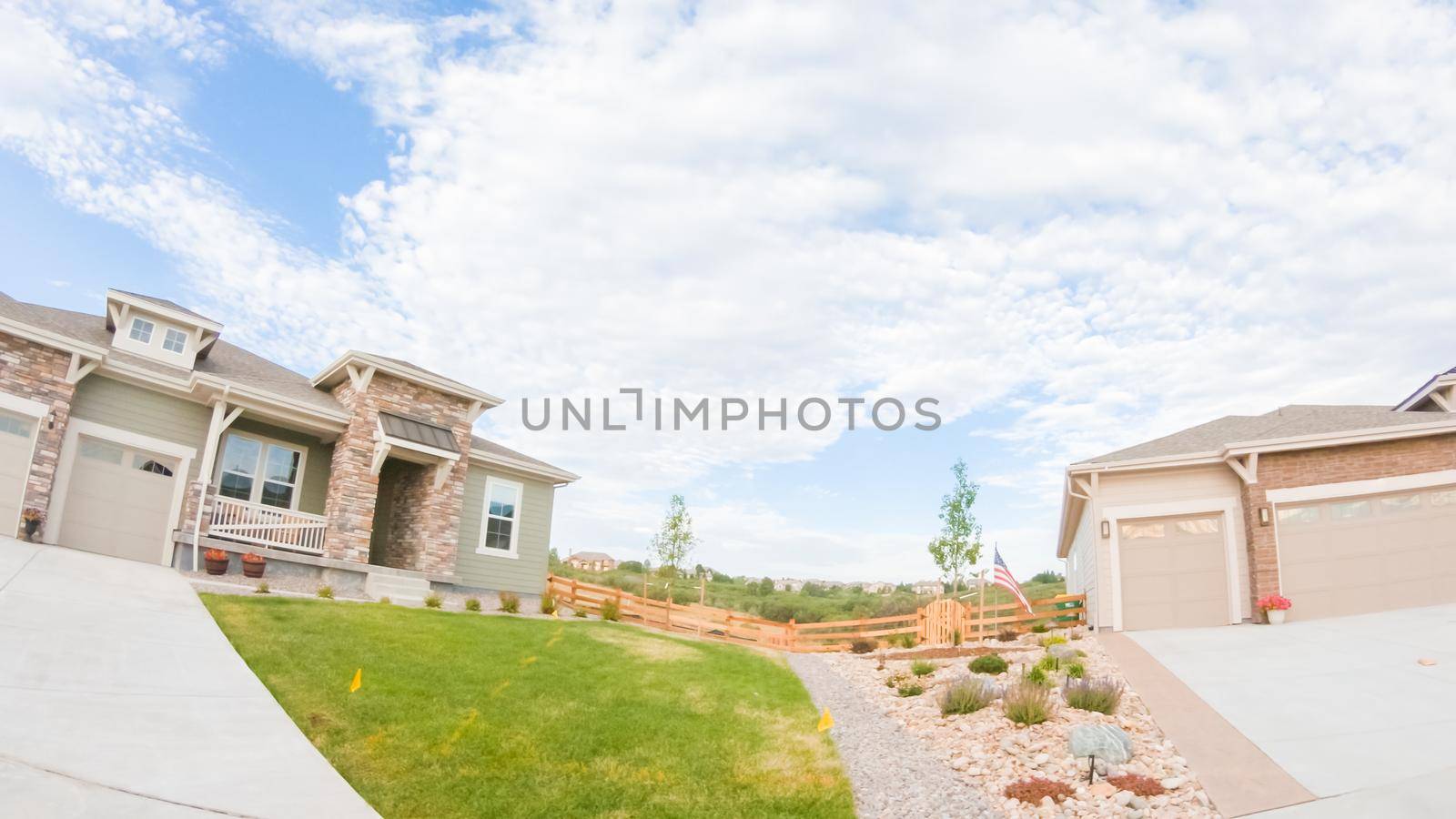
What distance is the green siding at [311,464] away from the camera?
61.8ft

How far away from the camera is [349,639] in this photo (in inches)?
448

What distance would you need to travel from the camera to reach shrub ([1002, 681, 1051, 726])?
30.8 ft

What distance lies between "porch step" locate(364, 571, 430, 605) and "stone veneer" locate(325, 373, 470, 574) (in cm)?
79

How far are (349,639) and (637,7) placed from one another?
1063cm

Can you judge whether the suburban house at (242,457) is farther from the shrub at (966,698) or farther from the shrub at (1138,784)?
the shrub at (1138,784)

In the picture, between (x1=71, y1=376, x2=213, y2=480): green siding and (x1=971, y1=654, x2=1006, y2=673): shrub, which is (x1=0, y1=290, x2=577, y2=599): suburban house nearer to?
(x1=71, y1=376, x2=213, y2=480): green siding

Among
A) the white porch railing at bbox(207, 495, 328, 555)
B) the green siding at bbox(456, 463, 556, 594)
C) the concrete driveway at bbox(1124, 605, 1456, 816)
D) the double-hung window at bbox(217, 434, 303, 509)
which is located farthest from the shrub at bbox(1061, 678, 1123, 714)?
the double-hung window at bbox(217, 434, 303, 509)

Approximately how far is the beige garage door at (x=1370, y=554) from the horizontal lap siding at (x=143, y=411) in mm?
22950

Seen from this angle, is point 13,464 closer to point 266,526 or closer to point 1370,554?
point 266,526

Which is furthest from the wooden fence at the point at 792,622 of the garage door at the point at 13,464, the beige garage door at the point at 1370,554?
the garage door at the point at 13,464

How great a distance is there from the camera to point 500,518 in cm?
2159

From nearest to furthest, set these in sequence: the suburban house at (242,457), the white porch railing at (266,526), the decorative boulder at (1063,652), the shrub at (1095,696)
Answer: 1. the shrub at (1095,696)
2. the decorative boulder at (1063,652)
3. the suburban house at (242,457)
4. the white porch railing at (266,526)

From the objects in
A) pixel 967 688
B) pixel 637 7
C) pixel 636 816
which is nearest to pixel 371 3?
pixel 637 7

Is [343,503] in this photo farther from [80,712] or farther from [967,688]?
[967,688]
